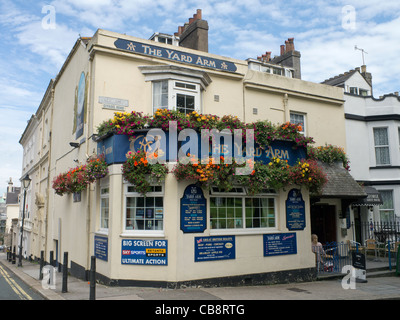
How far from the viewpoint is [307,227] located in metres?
11.7

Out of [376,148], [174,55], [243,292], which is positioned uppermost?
[174,55]

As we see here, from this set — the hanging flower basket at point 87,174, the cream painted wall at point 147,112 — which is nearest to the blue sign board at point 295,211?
the cream painted wall at point 147,112

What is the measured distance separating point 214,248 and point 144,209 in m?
2.27

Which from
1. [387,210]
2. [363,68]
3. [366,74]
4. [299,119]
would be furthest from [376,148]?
[363,68]

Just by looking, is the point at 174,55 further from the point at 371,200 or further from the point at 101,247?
the point at 371,200

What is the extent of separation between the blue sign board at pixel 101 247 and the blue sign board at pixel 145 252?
664 millimetres

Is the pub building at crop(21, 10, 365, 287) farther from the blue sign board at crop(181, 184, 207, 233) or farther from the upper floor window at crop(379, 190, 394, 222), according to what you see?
the upper floor window at crop(379, 190, 394, 222)

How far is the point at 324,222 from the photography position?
15602 millimetres

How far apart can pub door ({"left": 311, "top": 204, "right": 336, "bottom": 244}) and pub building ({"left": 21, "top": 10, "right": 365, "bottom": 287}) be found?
5 centimetres

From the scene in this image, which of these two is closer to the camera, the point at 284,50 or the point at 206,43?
the point at 206,43

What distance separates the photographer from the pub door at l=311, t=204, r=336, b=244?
1541cm

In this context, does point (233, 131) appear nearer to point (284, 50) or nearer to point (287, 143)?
point (287, 143)
